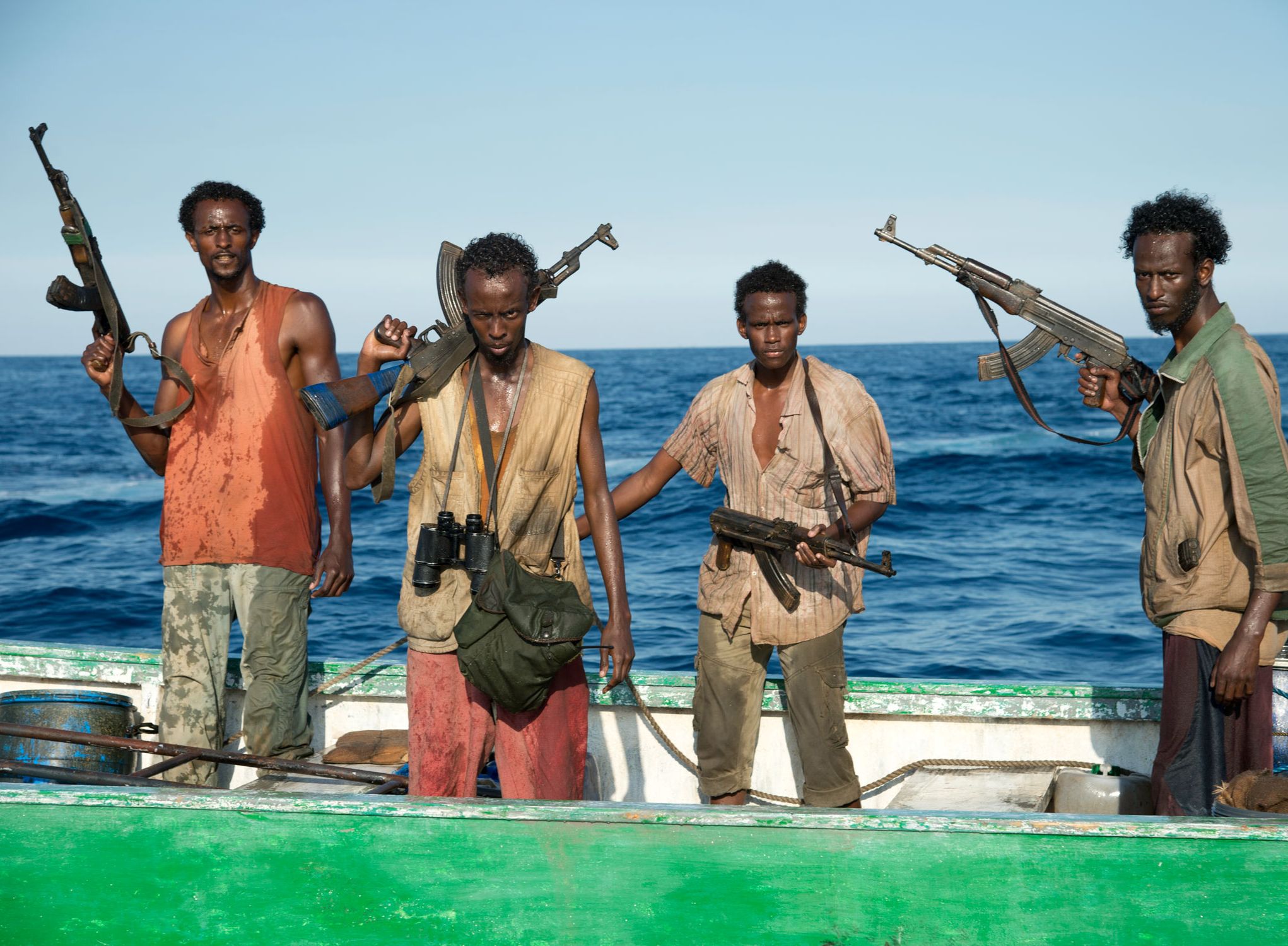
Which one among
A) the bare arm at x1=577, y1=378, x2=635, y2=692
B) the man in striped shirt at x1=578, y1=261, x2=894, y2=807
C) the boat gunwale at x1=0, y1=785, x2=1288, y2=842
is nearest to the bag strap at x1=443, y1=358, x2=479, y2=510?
the bare arm at x1=577, y1=378, x2=635, y2=692

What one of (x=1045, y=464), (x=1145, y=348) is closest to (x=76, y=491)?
(x=1045, y=464)

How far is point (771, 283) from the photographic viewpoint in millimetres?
4125

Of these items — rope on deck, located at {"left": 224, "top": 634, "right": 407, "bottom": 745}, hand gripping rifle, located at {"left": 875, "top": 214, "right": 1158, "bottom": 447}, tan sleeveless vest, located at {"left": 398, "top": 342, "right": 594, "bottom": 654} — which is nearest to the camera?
tan sleeveless vest, located at {"left": 398, "top": 342, "right": 594, "bottom": 654}

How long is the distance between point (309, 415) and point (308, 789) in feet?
4.35

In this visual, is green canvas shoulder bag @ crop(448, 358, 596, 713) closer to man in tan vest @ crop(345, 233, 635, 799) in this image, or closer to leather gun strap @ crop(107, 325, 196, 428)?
man in tan vest @ crop(345, 233, 635, 799)

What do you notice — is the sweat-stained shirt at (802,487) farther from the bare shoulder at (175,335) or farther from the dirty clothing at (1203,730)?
the bare shoulder at (175,335)

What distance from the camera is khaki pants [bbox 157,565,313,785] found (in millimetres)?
4309

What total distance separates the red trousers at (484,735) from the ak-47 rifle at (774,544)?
2.52ft

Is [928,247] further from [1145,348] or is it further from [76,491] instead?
[1145,348]

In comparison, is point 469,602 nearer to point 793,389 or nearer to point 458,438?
point 458,438

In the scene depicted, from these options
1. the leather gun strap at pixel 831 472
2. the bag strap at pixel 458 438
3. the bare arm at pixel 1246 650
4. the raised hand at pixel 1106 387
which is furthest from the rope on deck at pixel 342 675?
the bare arm at pixel 1246 650

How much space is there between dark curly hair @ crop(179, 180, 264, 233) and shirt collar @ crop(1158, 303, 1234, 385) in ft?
10.1

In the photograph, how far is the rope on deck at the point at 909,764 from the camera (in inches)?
188

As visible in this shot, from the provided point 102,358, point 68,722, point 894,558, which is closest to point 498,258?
point 102,358
